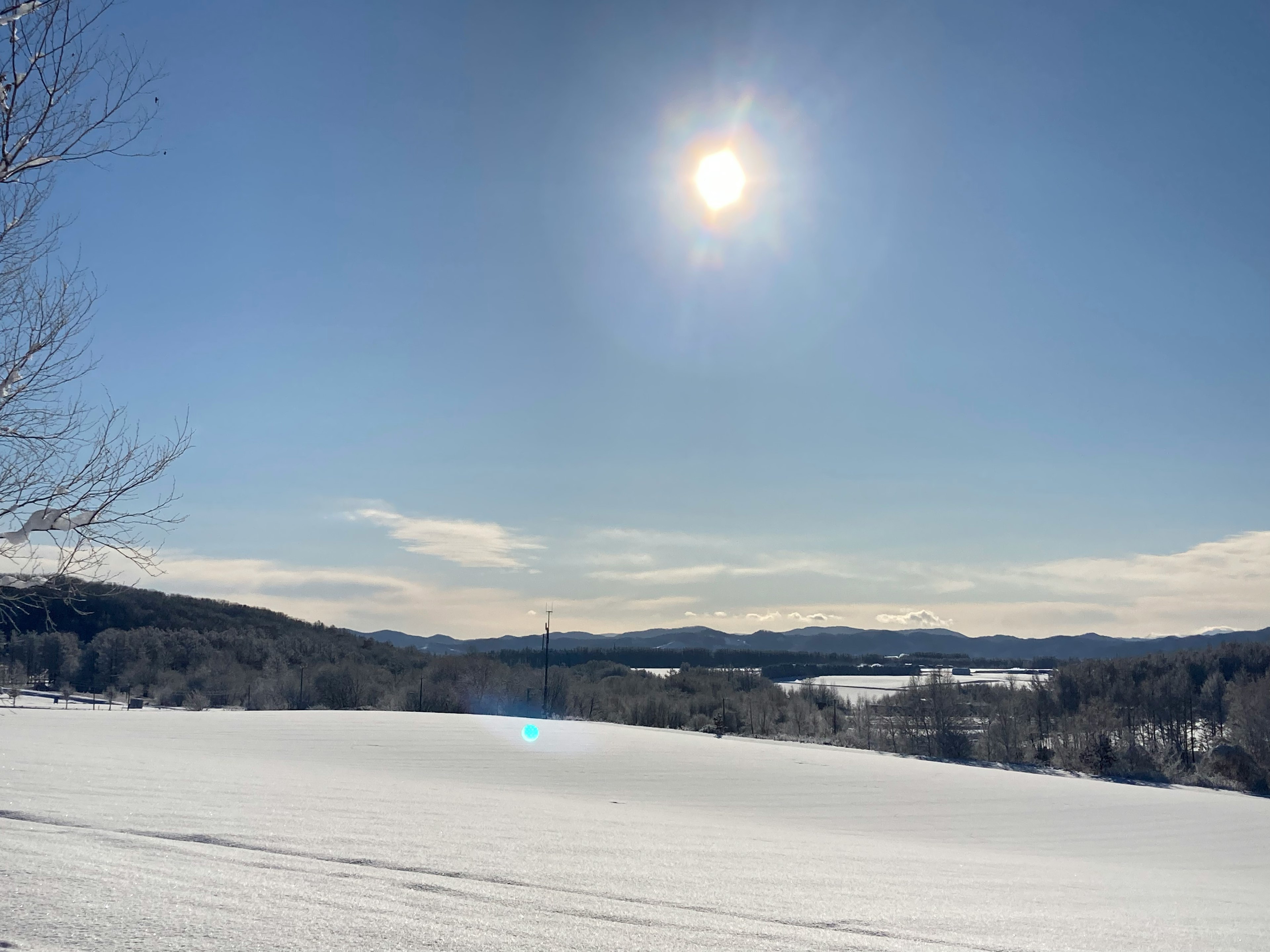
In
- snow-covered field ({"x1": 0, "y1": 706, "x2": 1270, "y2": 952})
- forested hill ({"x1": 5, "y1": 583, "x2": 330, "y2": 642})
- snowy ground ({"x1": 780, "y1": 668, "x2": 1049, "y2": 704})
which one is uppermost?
forested hill ({"x1": 5, "y1": 583, "x2": 330, "y2": 642})

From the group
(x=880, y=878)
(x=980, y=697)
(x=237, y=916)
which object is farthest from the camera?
(x=980, y=697)

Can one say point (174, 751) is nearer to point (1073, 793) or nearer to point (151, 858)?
point (151, 858)

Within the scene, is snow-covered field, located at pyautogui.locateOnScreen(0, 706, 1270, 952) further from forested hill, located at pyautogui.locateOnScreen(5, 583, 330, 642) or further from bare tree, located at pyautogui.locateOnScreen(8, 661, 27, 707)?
forested hill, located at pyautogui.locateOnScreen(5, 583, 330, 642)

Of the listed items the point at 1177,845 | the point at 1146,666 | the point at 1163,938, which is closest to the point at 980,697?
the point at 1146,666

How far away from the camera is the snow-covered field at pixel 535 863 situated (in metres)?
4.45

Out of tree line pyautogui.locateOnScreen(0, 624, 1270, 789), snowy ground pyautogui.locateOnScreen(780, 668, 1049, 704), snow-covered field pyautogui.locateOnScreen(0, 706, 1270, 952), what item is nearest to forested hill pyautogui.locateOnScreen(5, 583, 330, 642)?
tree line pyautogui.locateOnScreen(0, 624, 1270, 789)

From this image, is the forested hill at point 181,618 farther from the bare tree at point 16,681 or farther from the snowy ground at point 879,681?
the snowy ground at point 879,681

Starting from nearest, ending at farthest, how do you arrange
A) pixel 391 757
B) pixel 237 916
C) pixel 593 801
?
pixel 237 916 < pixel 593 801 < pixel 391 757

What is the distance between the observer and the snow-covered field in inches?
175

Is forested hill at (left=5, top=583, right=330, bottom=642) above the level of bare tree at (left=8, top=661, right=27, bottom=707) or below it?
above

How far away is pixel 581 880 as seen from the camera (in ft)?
21.5

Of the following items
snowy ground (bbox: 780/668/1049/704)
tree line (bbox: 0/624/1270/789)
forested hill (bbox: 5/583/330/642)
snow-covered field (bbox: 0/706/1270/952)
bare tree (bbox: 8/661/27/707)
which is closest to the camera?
snow-covered field (bbox: 0/706/1270/952)

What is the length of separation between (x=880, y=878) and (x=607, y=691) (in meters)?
77.6

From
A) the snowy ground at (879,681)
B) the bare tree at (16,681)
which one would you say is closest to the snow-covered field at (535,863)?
the bare tree at (16,681)
